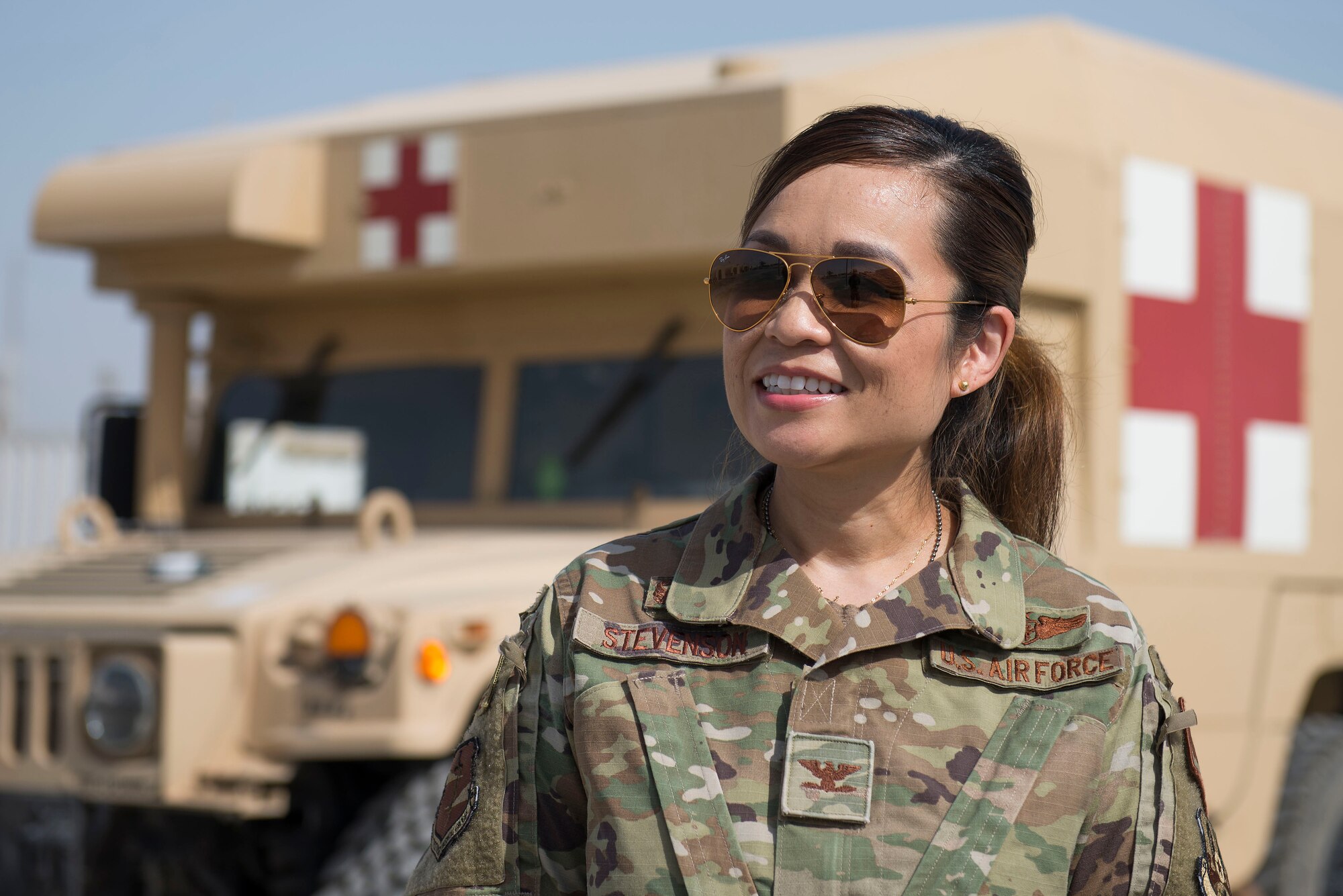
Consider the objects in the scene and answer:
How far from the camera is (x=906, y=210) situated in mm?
1505

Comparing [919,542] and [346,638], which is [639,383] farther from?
[919,542]

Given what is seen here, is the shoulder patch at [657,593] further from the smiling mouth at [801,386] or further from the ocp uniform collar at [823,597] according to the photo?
the smiling mouth at [801,386]

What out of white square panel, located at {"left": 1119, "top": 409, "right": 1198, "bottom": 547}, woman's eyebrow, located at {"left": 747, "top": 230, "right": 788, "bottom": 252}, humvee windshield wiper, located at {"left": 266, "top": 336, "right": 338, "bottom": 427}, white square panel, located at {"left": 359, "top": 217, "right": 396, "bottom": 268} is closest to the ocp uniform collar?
woman's eyebrow, located at {"left": 747, "top": 230, "right": 788, "bottom": 252}

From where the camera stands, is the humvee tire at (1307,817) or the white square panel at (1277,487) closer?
the white square panel at (1277,487)

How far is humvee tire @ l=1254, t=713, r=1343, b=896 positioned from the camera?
4.31 meters

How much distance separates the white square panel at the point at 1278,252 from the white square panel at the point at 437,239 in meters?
1.95

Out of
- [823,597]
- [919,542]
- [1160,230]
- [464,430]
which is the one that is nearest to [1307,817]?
[1160,230]

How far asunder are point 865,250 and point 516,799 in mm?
570

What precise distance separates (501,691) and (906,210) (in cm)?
56

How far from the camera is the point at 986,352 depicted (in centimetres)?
161

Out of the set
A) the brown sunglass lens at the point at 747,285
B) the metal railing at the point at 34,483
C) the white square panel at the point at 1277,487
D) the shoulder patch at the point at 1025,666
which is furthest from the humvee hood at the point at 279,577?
the metal railing at the point at 34,483

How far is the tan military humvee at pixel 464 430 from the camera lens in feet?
11.0

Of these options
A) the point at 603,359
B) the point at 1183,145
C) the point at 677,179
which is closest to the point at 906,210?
the point at 677,179

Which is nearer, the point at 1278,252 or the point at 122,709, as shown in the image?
the point at 122,709
